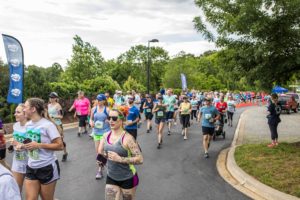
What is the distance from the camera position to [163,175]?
8.41 meters

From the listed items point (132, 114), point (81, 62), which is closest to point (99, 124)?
point (132, 114)

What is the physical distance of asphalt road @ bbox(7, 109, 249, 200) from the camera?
6.92 metres

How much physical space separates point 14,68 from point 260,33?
9.74m

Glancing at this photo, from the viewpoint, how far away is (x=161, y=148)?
12.1m

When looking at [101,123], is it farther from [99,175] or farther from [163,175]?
[163,175]

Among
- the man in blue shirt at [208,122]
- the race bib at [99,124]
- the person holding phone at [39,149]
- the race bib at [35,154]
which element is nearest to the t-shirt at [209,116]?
the man in blue shirt at [208,122]

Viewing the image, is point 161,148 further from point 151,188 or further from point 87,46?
point 87,46

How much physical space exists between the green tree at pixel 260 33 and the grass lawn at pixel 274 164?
7.18 ft

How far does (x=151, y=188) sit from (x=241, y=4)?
19.6 feet

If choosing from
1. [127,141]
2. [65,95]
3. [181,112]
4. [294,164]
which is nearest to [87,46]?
[65,95]

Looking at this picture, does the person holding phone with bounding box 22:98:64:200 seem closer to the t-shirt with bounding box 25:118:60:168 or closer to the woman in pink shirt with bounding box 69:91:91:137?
the t-shirt with bounding box 25:118:60:168

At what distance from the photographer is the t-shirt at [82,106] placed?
47.8 feet

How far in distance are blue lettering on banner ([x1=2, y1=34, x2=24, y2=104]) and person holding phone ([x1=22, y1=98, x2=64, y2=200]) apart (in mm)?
10617

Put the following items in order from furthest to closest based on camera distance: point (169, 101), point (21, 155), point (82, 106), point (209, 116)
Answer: point (169, 101) → point (82, 106) → point (209, 116) → point (21, 155)
